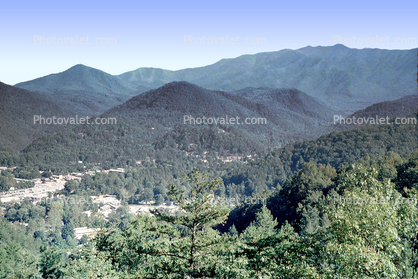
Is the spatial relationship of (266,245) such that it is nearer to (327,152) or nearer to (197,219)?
(197,219)

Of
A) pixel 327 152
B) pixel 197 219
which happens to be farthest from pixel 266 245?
pixel 327 152

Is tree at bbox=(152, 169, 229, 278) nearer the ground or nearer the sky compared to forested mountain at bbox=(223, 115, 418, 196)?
nearer the sky

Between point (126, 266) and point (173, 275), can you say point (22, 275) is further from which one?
point (173, 275)

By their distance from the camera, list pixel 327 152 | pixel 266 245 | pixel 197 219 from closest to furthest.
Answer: pixel 197 219
pixel 266 245
pixel 327 152

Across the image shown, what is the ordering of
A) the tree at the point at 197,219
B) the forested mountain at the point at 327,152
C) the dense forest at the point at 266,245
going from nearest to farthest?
the dense forest at the point at 266,245, the tree at the point at 197,219, the forested mountain at the point at 327,152

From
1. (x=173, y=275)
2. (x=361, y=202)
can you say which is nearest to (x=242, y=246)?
(x=173, y=275)

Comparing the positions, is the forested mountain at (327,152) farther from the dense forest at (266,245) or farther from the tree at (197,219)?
the tree at (197,219)

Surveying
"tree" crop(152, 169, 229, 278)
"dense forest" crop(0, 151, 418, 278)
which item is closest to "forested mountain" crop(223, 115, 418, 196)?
"dense forest" crop(0, 151, 418, 278)

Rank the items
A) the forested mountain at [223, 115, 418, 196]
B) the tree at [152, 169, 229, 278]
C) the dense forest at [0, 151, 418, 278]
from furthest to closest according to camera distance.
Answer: the forested mountain at [223, 115, 418, 196] → the tree at [152, 169, 229, 278] → the dense forest at [0, 151, 418, 278]

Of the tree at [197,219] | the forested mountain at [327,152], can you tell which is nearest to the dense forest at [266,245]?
the tree at [197,219]

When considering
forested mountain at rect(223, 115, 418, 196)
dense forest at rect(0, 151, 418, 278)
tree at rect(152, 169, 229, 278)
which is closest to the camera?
dense forest at rect(0, 151, 418, 278)

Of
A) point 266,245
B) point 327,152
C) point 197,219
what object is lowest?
point 327,152

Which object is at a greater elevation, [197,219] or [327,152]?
[197,219]

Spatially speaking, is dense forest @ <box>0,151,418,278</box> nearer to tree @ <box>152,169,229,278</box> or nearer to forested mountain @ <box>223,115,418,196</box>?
tree @ <box>152,169,229,278</box>
